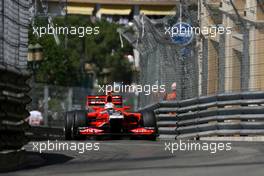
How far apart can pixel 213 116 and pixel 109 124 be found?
2.25m

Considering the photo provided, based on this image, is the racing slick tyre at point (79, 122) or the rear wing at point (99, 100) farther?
the rear wing at point (99, 100)

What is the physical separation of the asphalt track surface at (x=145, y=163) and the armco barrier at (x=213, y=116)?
4864 millimetres

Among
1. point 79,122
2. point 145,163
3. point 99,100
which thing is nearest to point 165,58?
point 99,100

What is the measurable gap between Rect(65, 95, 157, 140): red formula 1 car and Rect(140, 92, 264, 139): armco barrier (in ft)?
3.65

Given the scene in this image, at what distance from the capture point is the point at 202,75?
754 inches

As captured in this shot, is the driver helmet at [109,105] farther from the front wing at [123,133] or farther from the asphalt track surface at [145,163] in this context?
the asphalt track surface at [145,163]

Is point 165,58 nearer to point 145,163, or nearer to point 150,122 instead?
point 150,122

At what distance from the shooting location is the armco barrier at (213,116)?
56.5ft

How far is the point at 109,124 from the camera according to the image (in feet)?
56.9

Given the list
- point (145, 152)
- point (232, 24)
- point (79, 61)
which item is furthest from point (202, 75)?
point (79, 61)

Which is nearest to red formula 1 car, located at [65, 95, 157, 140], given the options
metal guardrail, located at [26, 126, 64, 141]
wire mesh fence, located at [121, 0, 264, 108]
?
wire mesh fence, located at [121, 0, 264, 108]

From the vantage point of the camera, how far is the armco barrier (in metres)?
17.2

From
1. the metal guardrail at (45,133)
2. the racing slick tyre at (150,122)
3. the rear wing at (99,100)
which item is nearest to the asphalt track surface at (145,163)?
the racing slick tyre at (150,122)

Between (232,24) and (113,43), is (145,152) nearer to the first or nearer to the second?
(232,24)
